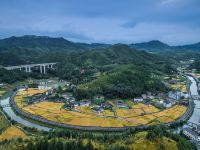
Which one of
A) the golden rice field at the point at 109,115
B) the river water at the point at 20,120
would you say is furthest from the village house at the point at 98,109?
the river water at the point at 20,120

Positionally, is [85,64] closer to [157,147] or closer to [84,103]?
[84,103]

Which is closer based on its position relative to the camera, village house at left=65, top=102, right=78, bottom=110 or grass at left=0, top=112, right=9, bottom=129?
grass at left=0, top=112, right=9, bottom=129

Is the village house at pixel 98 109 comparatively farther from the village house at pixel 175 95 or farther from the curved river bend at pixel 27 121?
the village house at pixel 175 95

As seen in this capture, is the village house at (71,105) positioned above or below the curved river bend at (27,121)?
above

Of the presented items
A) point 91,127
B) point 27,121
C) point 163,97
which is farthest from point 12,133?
point 163,97

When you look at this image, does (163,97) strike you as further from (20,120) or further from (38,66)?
(38,66)

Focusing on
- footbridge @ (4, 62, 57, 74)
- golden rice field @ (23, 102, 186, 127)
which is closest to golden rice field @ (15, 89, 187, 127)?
golden rice field @ (23, 102, 186, 127)

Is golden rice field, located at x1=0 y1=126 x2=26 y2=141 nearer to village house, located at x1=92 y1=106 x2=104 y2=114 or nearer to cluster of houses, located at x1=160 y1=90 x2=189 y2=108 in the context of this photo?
village house, located at x1=92 y1=106 x2=104 y2=114

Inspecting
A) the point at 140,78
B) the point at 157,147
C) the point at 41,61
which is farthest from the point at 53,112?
the point at 41,61
